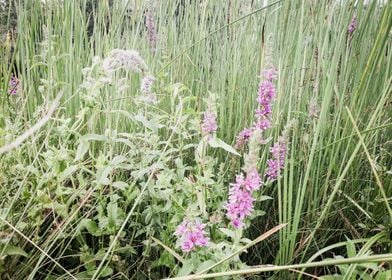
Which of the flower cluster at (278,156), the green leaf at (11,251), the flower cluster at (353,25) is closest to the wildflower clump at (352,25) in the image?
the flower cluster at (353,25)

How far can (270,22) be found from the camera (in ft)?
4.94

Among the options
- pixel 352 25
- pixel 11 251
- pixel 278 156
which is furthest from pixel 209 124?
pixel 352 25

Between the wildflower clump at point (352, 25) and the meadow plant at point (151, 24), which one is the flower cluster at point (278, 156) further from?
the meadow plant at point (151, 24)

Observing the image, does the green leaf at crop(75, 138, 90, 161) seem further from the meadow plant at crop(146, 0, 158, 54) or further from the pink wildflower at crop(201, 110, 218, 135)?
the meadow plant at crop(146, 0, 158, 54)

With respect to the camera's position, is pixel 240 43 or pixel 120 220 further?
pixel 240 43

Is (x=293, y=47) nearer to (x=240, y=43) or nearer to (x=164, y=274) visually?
(x=240, y=43)

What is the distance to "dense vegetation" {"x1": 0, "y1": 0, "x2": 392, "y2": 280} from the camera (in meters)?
0.83

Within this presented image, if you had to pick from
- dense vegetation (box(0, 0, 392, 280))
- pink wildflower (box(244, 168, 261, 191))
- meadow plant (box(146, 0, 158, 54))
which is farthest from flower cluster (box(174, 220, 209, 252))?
meadow plant (box(146, 0, 158, 54))

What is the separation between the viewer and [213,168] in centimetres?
117

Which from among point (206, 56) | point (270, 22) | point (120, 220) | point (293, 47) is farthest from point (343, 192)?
point (206, 56)

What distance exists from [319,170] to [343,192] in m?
0.10

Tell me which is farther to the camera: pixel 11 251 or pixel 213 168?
pixel 213 168

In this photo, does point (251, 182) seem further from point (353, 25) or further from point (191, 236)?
point (353, 25)

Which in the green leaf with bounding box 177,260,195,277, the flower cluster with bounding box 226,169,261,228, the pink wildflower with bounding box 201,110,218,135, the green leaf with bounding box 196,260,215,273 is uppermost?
the pink wildflower with bounding box 201,110,218,135
